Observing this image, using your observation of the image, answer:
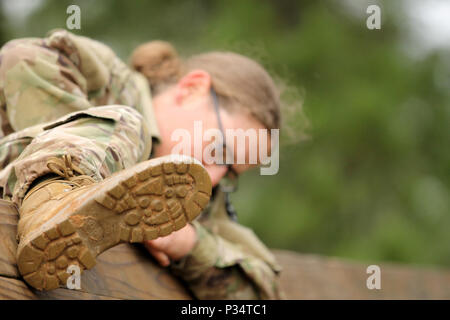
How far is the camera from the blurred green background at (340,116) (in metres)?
6.52

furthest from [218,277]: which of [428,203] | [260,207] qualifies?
[428,203]

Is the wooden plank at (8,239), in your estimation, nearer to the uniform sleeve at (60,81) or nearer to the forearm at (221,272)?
the uniform sleeve at (60,81)

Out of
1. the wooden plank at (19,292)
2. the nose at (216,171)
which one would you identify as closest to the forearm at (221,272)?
the nose at (216,171)

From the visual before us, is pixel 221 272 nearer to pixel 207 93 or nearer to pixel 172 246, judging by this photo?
pixel 172 246

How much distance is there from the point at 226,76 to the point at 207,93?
0.09 m

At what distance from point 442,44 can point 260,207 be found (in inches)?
90.9

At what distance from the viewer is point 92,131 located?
176 centimetres

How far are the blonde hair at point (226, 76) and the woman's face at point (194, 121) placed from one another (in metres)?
0.04

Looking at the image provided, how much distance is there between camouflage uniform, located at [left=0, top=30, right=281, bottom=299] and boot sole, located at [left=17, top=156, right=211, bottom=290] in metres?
0.22

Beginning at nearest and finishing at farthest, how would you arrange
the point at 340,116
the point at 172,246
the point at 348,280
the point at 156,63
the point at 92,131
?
the point at 92,131 → the point at 172,246 → the point at 156,63 → the point at 348,280 → the point at 340,116

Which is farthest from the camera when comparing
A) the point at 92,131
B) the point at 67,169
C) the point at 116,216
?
the point at 92,131

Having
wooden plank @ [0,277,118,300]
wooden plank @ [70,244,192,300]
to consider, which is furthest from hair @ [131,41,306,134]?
wooden plank @ [0,277,118,300]
